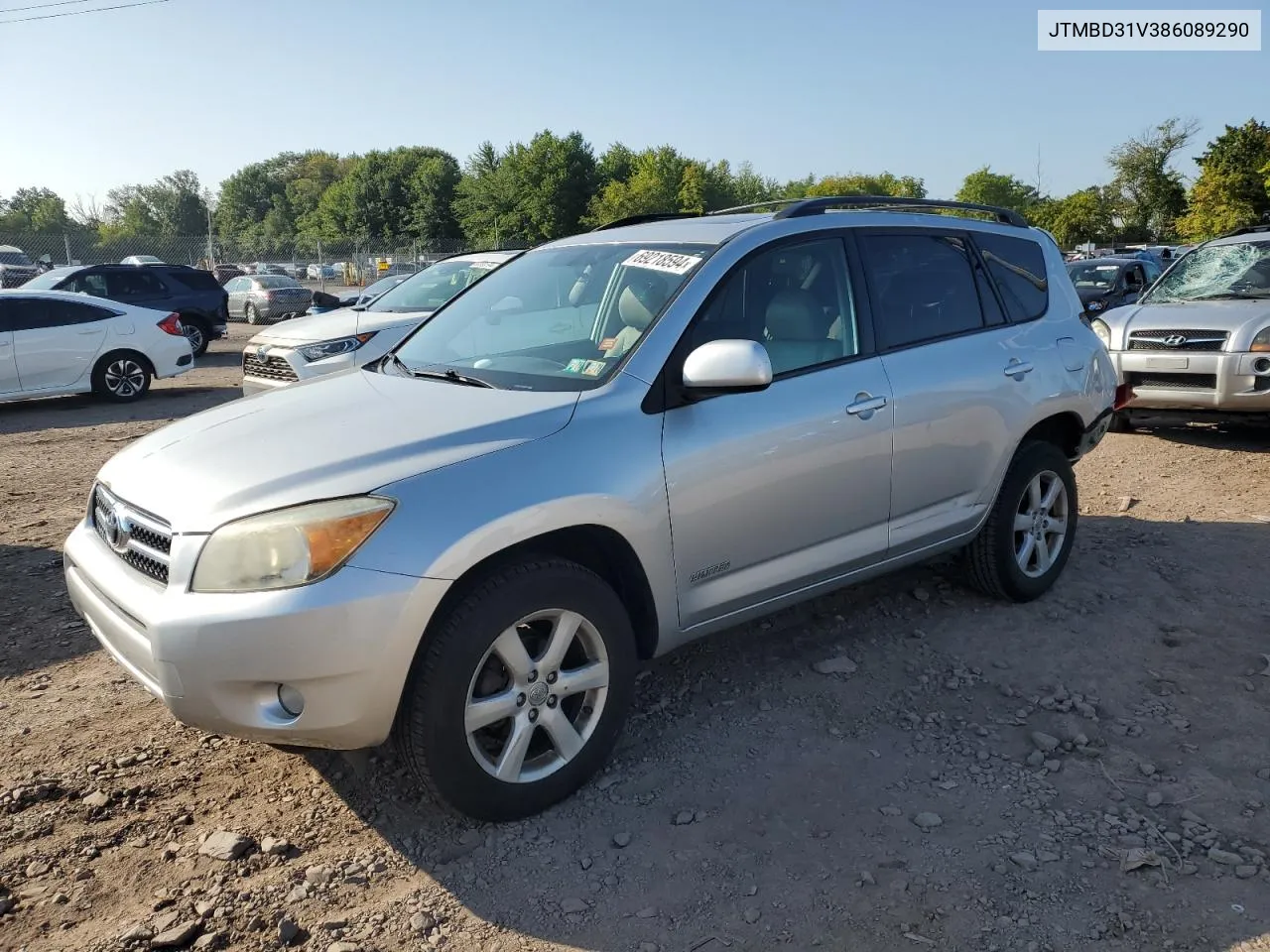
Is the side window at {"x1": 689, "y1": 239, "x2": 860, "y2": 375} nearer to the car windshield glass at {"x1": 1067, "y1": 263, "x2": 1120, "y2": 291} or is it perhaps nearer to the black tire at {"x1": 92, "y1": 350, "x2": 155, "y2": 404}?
A: the black tire at {"x1": 92, "y1": 350, "x2": 155, "y2": 404}

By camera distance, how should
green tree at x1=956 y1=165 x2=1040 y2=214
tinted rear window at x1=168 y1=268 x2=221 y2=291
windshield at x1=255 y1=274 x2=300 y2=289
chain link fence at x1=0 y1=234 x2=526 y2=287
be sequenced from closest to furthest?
1. tinted rear window at x1=168 y1=268 x2=221 y2=291
2. windshield at x1=255 y1=274 x2=300 y2=289
3. chain link fence at x1=0 y1=234 x2=526 y2=287
4. green tree at x1=956 y1=165 x2=1040 y2=214

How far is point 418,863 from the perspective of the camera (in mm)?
2895

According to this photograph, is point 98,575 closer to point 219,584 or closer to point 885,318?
point 219,584

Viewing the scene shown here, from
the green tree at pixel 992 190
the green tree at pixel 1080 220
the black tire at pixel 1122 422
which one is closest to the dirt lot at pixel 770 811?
the black tire at pixel 1122 422

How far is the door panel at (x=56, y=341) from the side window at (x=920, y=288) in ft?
37.0

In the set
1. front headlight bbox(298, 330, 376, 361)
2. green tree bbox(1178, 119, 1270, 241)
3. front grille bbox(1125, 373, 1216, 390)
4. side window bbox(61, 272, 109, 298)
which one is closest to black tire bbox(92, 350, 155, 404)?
front headlight bbox(298, 330, 376, 361)

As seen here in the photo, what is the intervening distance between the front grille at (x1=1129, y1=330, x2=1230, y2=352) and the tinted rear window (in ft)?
53.2

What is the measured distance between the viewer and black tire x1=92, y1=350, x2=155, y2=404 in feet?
41.2

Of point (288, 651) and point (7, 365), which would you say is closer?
point (288, 651)

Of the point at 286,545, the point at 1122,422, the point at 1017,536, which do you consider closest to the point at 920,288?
the point at 1017,536

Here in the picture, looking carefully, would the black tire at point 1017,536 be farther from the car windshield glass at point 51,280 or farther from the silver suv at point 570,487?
the car windshield glass at point 51,280

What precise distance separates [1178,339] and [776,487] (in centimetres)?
655

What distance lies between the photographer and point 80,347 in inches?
484

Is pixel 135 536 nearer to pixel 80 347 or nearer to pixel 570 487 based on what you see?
pixel 570 487
